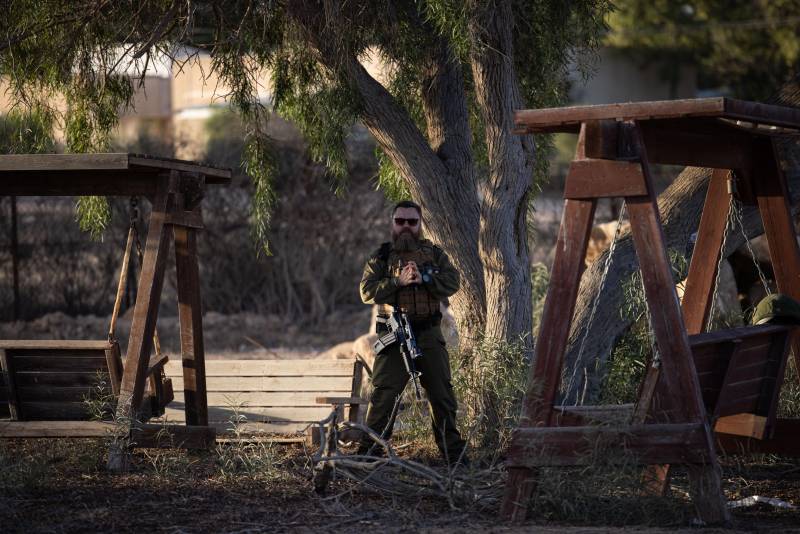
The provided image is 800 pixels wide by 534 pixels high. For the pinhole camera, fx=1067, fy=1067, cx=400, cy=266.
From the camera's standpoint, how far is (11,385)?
7.11 metres

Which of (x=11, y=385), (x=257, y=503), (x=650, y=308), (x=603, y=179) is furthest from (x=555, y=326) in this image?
(x=11, y=385)

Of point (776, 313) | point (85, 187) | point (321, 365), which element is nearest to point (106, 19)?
point (85, 187)

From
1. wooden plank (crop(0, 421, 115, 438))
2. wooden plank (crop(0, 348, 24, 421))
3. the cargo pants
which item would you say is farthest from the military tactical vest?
wooden plank (crop(0, 348, 24, 421))

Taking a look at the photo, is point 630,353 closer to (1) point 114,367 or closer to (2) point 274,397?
(2) point 274,397

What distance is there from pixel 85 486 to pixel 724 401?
3.65 metres

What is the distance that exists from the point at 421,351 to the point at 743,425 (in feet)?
6.38

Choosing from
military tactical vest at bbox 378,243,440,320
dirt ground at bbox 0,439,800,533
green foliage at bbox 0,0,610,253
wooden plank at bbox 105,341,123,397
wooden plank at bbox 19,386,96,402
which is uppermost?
green foliage at bbox 0,0,610,253

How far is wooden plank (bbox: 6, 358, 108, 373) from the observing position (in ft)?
23.0

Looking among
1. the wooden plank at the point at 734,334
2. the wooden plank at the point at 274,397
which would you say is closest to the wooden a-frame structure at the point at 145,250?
the wooden plank at the point at 274,397

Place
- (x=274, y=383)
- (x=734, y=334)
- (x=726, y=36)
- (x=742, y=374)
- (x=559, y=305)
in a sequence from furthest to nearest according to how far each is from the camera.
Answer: (x=726, y=36) < (x=274, y=383) < (x=742, y=374) < (x=734, y=334) < (x=559, y=305)

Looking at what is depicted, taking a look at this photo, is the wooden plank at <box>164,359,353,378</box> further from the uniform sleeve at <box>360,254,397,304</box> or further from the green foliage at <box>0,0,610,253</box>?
the uniform sleeve at <box>360,254,397,304</box>

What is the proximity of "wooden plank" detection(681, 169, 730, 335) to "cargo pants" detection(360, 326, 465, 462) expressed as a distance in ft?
5.05

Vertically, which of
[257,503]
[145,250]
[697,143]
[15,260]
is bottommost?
[257,503]

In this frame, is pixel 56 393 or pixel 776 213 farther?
pixel 56 393
